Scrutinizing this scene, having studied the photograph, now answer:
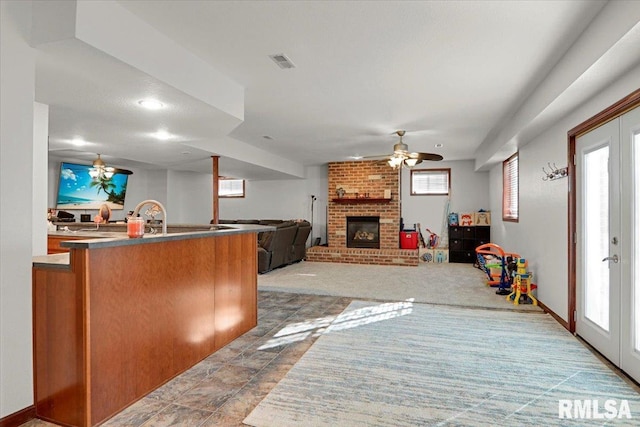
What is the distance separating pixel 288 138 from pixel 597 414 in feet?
18.2

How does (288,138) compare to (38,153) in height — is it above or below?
above

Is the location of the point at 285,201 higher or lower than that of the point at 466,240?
higher

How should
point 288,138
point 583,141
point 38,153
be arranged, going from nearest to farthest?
point 38,153, point 583,141, point 288,138

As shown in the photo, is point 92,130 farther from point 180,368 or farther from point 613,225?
point 613,225

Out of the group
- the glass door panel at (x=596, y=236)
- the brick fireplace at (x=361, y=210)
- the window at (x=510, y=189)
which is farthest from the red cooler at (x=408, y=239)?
the glass door panel at (x=596, y=236)

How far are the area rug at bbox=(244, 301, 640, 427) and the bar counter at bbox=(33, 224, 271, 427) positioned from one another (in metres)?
0.85

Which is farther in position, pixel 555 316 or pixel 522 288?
pixel 522 288

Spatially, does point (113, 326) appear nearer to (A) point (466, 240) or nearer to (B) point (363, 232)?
(B) point (363, 232)

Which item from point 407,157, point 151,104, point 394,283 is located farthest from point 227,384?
point 407,157

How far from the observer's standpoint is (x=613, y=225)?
2.80 metres

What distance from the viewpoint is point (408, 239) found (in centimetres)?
870

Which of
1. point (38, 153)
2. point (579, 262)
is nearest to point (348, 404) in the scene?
point (579, 262)

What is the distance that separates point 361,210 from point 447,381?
679cm

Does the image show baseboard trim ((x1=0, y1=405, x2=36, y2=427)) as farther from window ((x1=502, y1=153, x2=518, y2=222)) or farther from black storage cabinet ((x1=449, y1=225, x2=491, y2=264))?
black storage cabinet ((x1=449, y1=225, x2=491, y2=264))
